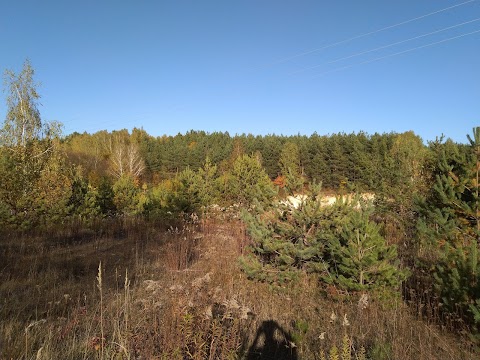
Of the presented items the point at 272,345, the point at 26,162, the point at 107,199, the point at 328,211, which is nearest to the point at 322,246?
the point at 328,211

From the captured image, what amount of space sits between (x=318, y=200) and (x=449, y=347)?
278 centimetres

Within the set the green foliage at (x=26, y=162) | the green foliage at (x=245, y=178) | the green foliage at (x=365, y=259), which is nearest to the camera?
the green foliage at (x=365, y=259)

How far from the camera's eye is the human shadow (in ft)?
10.7

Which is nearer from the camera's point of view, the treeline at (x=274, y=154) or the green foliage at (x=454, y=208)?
the green foliage at (x=454, y=208)

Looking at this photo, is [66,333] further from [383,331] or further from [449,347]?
Result: [449,347]

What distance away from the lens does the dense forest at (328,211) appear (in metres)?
4.54

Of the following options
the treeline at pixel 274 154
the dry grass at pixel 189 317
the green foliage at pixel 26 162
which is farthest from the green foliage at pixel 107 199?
the treeline at pixel 274 154

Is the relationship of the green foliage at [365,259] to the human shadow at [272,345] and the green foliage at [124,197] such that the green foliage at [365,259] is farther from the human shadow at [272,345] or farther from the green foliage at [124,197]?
the green foliage at [124,197]

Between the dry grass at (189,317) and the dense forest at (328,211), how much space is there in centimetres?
39

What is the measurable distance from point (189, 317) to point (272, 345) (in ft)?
4.53

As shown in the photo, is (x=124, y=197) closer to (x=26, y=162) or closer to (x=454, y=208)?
(x=26, y=162)

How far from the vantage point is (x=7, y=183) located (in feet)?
35.0

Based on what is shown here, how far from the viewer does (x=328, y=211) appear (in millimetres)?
5641

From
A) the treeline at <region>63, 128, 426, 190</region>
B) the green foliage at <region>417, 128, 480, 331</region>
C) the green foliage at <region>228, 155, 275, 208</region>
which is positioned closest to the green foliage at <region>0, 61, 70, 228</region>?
the green foliage at <region>228, 155, 275, 208</region>
